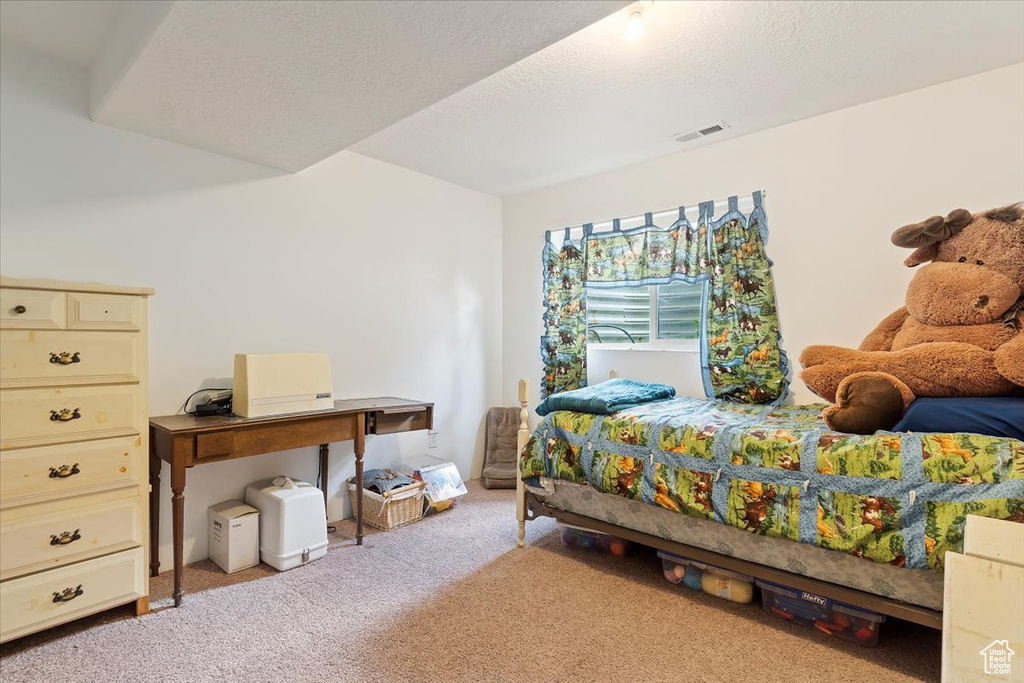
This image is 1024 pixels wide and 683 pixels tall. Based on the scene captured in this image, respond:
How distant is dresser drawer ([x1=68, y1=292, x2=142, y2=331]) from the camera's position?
1.82 metres

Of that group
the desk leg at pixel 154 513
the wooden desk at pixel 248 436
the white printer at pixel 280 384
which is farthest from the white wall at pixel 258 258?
the white printer at pixel 280 384

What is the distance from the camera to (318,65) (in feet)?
5.72

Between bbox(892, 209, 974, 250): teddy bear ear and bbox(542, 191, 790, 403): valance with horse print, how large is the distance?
0.78 metres

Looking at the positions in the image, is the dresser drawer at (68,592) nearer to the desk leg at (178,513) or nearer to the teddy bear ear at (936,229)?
the desk leg at (178,513)

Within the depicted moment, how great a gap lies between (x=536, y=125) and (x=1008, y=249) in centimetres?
217

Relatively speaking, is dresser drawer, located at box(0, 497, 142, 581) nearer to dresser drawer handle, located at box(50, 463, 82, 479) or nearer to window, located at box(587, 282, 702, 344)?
dresser drawer handle, located at box(50, 463, 82, 479)

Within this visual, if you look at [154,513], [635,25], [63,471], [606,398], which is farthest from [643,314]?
[63,471]

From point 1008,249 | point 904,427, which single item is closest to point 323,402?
point 904,427

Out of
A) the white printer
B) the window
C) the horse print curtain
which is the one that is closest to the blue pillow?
the window

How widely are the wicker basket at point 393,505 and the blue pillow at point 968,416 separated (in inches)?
96.5

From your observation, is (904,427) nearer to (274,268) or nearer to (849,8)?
(849,8)

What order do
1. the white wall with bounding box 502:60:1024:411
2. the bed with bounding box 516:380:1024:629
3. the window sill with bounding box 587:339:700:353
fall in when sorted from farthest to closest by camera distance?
the window sill with bounding box 587:339:700:353
the white wall with bounding box 502:60:1024:411
the bed with bounding box 516:380:1024:629

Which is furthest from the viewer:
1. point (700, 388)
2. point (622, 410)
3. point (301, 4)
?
point (700, 388)

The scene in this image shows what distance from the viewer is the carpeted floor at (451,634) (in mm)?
1669
